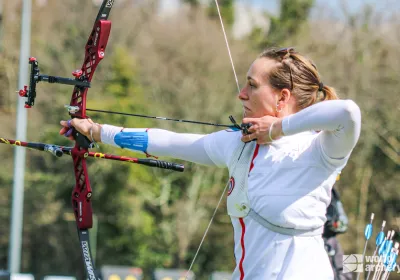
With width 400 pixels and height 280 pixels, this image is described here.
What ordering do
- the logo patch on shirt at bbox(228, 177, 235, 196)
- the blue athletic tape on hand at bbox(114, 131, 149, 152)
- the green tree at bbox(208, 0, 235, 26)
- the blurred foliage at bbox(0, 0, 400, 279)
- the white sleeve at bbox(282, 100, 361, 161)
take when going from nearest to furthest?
the white sleeve at bbox(282, 100, 361, 161) < the logo patch on shirt at bbox(228, 177, 235, 196) < the blue athletic tape on hand at bbox(114, 131, 149, 152) < the blurred foliage at bbox(0, 0, 400, 279) < the green tree at bbox(208, 0, 235, 26)

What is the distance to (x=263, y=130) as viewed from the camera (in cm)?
304

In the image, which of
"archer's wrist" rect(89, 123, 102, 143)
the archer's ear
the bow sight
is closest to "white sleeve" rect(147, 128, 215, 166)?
"archer's wrist" rect(89, 123, 102, 143)

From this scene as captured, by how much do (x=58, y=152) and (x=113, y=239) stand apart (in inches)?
942

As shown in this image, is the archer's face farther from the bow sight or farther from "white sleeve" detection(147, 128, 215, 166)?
the bow sight

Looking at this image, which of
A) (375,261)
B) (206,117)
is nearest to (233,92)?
(206,117)

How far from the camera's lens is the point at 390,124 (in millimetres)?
20750

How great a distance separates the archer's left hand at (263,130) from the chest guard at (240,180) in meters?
0.07

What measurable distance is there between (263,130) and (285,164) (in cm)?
15

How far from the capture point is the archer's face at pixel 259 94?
10.3 ft

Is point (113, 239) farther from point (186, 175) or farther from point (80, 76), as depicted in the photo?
point (80, 76)

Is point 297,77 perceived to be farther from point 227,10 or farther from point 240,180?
point 227,10

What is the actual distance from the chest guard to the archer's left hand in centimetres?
7

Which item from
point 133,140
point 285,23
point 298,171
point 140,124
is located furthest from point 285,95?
point 285,23

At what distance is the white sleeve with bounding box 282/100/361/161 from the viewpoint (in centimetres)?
286
